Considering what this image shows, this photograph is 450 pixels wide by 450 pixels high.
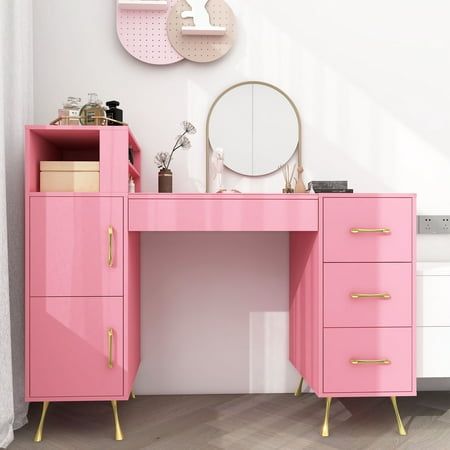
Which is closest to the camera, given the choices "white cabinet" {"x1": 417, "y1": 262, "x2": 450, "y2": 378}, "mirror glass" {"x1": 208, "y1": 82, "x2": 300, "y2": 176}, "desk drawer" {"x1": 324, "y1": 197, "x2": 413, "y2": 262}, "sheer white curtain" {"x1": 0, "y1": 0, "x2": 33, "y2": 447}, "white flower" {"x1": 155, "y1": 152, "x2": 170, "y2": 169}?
"sheer white curtain" {"x1": 0, "y1": 0, "x2": 33, "y2": 447}

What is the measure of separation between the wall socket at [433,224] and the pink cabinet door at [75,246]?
1.53 meters

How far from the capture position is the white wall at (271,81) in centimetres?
234

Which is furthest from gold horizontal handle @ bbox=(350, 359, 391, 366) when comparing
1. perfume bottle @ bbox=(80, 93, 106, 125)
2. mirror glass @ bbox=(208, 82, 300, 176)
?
perfume bottle @ bbox=(80, 93, 106, 125)

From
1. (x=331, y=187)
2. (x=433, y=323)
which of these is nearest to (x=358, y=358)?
(x=433, y=323)

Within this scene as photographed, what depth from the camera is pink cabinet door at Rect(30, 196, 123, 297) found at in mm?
1767

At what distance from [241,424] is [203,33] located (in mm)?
1804

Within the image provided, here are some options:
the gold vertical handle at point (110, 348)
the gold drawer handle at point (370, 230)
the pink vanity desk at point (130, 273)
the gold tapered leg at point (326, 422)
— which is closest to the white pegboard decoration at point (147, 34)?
the pink vanity desk at point (130, 273)

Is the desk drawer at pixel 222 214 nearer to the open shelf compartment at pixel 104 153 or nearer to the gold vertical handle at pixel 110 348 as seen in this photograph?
the open shelf compartment at pixel 104 153

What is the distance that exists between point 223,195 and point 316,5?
1.24 m

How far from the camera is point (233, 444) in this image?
1.81 m

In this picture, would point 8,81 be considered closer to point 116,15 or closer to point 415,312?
point 116,15

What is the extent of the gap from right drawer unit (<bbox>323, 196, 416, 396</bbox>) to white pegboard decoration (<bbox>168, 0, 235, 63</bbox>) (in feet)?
3.36

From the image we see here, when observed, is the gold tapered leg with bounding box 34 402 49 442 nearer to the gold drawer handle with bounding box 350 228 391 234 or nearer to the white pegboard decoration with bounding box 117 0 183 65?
the gold drawer handle with bounding box 350 228 391 234

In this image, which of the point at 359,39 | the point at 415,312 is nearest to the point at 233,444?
the point at 415,312
